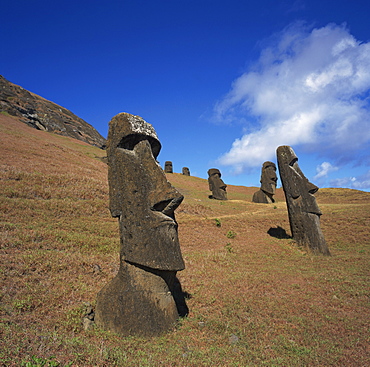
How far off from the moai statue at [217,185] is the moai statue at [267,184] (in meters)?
4.59

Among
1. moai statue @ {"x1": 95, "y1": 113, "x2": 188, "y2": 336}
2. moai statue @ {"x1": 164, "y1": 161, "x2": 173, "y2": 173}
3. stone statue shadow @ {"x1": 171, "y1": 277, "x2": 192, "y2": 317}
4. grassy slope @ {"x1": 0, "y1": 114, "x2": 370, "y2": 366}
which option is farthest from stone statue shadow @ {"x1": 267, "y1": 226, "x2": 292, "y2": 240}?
moai statue @ {"x1": 164, "y1": 161, "x2": 173, "y2": 173}

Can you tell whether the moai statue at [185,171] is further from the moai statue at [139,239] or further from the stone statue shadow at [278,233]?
the moai statue at [139,239]

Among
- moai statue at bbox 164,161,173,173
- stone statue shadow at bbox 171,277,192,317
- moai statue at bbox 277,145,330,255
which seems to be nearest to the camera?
stone statue shadow at bbox 171,277,192,317

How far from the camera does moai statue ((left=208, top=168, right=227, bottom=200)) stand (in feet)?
120

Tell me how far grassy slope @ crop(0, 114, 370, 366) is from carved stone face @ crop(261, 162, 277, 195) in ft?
53.4

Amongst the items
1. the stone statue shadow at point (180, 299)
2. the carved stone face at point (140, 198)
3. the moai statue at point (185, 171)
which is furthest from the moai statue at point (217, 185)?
the moai statue at point (185, 171)

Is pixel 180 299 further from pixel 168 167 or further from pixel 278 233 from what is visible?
pixel 168 167

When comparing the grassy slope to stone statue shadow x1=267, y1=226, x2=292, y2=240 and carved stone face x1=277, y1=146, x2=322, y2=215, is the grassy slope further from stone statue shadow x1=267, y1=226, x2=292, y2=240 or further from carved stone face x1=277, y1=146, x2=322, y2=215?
carved stone face x1=277, y1=146, x2=322, y2=215

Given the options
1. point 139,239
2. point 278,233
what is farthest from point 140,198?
point 278,233

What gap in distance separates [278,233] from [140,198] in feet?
43.0

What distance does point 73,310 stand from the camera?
19.1ft

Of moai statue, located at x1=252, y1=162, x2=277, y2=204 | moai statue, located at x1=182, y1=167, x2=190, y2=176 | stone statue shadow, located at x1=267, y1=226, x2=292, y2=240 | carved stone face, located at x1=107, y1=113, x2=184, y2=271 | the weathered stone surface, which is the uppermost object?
the weathered stone surface

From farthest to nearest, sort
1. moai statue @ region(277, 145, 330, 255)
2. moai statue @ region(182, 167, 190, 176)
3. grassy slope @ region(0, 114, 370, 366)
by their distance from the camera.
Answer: moai statue @ region(182, 167, 190, 176)
moai statue @ region(277, 145, 330, 255)
grassy slope @ region(0, 114, 370, 366)

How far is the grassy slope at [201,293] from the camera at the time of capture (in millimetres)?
4484
